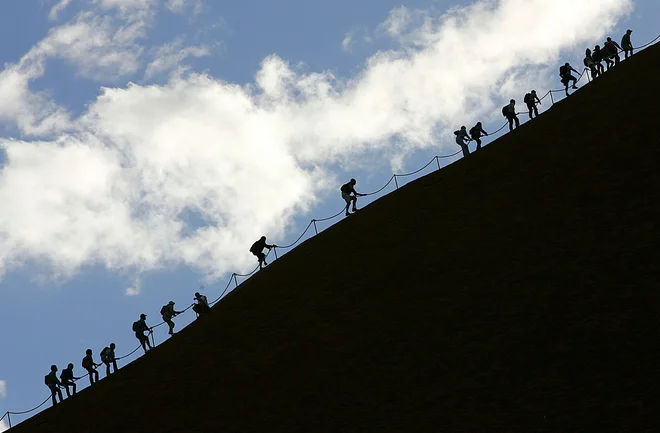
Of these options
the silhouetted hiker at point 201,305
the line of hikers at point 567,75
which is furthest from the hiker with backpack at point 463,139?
the silhouetted hiker at point 201,305

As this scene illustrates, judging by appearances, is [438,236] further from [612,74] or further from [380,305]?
[612,74]

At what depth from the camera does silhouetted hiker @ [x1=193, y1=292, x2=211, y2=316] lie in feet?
119

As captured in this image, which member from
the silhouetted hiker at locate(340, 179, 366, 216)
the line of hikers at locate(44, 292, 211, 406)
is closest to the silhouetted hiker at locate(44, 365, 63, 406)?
the line of hikers at locate(44, 292, 211, 406)

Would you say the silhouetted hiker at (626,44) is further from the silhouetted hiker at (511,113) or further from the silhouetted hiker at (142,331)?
the silhouetted hiker at (142,331)

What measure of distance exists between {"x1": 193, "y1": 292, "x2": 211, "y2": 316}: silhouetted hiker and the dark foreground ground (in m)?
1.04

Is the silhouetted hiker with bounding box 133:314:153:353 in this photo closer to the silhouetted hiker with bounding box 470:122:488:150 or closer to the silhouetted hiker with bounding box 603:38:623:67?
the silhouetted hiker with bounding box 470:122:488:150

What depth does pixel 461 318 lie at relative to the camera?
28188 millimetres

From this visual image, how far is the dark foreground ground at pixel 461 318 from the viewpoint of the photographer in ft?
80.0

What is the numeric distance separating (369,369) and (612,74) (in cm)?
2154

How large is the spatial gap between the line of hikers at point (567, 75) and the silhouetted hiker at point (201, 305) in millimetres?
13341

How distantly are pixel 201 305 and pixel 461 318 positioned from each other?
474 inches

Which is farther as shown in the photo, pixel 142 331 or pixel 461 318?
pixel 142 331

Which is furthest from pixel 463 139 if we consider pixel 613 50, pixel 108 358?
pixel 108 358

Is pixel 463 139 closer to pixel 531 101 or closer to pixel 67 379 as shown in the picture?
pixel 531 101
